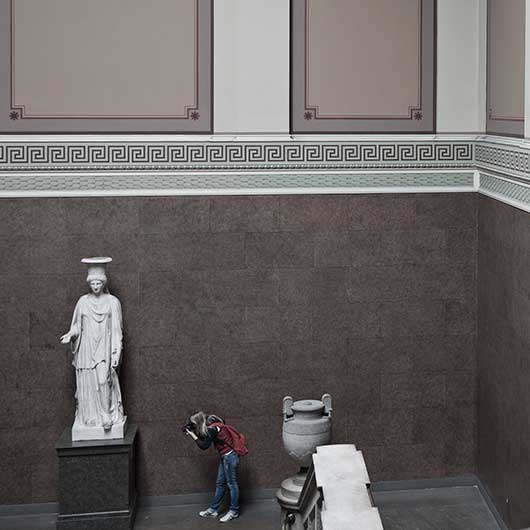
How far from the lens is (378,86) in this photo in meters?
8.70

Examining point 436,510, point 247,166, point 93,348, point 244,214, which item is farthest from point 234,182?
point 436,510

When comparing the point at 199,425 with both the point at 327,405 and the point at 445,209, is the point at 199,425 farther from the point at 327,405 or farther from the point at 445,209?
the point at 445,209

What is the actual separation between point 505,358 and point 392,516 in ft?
5.12

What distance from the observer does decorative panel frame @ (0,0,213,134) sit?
329 inches

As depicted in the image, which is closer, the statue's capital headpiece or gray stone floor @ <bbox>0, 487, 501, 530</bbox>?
the statue's capital headpiece

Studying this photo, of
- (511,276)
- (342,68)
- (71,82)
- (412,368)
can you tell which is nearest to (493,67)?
(342,68)

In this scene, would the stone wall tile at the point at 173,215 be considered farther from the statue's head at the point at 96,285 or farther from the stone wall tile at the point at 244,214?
the statue's head at the point at 96,285

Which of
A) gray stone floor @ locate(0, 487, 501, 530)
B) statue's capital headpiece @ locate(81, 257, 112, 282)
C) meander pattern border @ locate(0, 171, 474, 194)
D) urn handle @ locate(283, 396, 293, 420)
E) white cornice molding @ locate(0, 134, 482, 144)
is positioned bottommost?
gray stone floor @ locate(0, 487, 501, 530)

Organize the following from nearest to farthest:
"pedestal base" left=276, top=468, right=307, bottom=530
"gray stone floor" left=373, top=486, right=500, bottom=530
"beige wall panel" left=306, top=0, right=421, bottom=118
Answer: "pedestal base" left=276, top=468, right=307, bottom=530 < "gray stone floor" left=373, top=486, right=500, bottom=530 < "beige wall panel" left=306, top=0, right=421, bottom=118

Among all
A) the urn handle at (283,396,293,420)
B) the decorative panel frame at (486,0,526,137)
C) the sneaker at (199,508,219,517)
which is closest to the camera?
the decorative panel frame at (486,0,526,137)

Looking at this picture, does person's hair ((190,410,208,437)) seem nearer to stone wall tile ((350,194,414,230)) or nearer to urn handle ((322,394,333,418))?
urn handle ((322,394,333,418))

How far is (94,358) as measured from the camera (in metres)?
8.19

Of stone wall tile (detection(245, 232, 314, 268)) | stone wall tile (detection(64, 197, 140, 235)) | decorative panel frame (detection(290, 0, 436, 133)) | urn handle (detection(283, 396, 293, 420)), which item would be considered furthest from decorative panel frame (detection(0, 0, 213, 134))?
urn handle (detection(283, 396, 293, 420))

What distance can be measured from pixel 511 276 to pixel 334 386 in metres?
1.81
